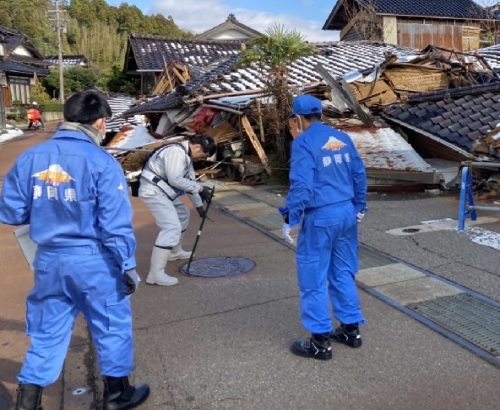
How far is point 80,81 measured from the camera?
4691 cm

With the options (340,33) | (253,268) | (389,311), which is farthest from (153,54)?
(389,311)

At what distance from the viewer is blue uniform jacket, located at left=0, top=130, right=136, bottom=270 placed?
2689mm

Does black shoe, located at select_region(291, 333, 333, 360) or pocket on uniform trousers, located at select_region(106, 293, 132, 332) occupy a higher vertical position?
pocket on uniform trousers, located at select_region(106, 293, 132, 332)

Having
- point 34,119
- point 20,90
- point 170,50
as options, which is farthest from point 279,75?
point 20,90

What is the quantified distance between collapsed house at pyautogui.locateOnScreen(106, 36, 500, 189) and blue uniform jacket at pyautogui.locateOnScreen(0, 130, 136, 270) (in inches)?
275

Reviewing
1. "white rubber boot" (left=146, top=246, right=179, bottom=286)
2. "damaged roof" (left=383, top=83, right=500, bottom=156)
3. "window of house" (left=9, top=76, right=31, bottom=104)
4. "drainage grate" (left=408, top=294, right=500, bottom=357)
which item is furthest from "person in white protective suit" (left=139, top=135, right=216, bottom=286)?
"window of house" (left=9, top=76, right=31, bottom=104)

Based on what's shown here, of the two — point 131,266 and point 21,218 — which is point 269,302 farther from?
point 21,218

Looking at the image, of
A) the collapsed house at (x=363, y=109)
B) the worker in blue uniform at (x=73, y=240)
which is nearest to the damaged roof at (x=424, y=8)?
the collapsed house at (x=363, y=109)

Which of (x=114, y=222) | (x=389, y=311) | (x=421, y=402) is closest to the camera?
(x=114, y=222)

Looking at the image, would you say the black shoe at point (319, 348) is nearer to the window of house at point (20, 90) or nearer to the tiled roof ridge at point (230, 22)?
the tiled roof ridge at point (230, 22)

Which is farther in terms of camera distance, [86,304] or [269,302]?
[269,302]

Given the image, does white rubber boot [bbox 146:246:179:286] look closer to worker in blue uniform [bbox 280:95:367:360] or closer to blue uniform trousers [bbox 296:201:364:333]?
worker in blue uniform [bbox 280:95:367:360]

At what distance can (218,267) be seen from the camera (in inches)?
226

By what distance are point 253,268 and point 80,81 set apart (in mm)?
45696
